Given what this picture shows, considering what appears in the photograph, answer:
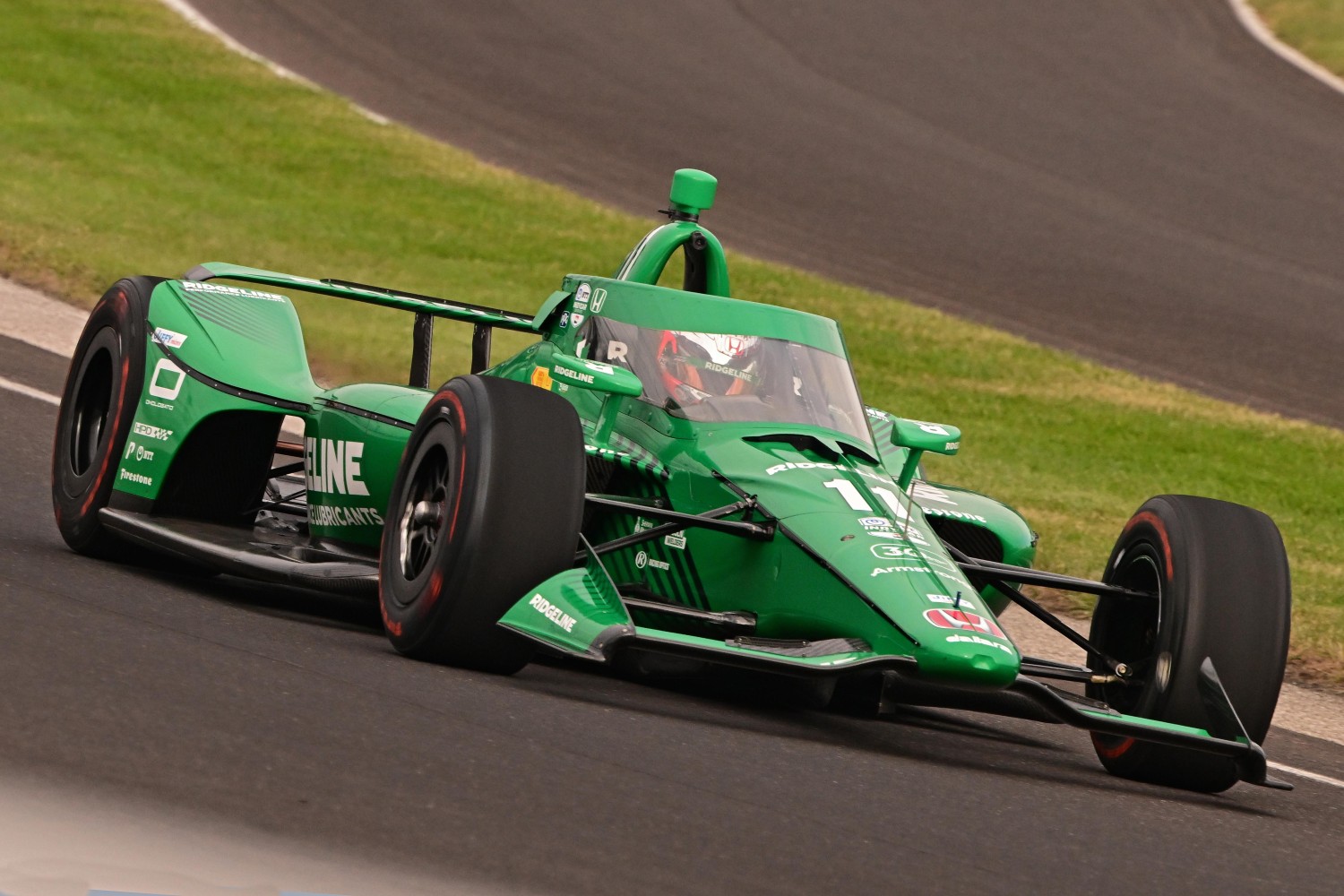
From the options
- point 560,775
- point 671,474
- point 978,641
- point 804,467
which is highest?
point 804,467

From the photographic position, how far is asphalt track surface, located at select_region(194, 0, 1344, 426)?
18.6 m

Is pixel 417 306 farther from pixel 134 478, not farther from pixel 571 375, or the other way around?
pixel 571 375

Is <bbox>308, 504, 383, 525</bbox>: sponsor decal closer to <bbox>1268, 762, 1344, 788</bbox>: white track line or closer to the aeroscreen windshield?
the aeroscreen windshield

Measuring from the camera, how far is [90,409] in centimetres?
862

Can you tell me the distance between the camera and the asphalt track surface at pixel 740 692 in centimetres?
481

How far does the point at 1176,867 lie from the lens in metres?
5.41

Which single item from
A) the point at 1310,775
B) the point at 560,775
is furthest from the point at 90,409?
the point at 1310,775

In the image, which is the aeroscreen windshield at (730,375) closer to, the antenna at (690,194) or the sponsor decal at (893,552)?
the sponsor decal at (893,552)

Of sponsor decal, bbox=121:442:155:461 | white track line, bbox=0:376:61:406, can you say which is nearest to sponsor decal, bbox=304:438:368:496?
sponsor decal, bbox=121:442:155:461

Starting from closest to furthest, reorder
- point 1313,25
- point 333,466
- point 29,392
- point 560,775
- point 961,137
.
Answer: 1. point 560,775
2. point 333,466
3. point 29,392
4. point 961,137
5. point 1313,25

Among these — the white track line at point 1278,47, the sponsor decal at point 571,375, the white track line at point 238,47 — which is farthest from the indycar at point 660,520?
the white track line at point 1278,47

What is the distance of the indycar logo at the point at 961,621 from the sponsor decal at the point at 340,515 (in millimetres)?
2433

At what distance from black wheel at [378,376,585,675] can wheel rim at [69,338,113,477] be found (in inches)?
94.6

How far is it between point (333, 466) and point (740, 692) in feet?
6.31
